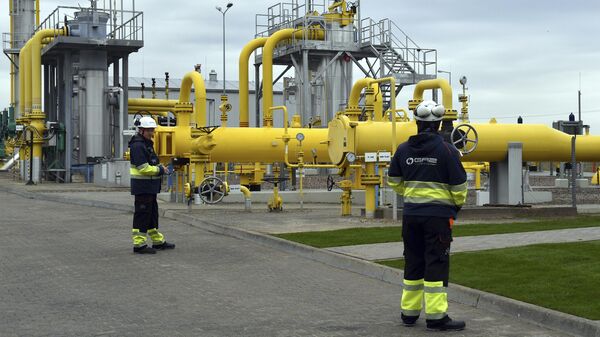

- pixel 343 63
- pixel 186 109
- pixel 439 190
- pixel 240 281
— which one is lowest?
pixel 240 281

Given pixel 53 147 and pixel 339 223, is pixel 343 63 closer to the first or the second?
pixel 53 147

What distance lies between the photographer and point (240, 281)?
9969 millimetres

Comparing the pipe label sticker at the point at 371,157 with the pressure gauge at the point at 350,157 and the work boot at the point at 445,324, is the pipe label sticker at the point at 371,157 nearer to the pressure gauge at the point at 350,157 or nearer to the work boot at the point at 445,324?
the pressure gauge at the point at 350,157

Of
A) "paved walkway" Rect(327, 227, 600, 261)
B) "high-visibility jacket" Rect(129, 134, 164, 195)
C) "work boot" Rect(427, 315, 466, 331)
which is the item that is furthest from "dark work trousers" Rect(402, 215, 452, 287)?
"high-visibility jacket" Rect(129, 134, 164, 195)

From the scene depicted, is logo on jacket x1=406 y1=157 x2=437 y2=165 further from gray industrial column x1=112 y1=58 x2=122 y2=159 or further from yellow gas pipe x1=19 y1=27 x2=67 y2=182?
yellow gas pipe x1=19 y1=27 x2=67 y2=182

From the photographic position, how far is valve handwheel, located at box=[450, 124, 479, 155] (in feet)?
57.2

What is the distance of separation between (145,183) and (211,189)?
805 centimetres

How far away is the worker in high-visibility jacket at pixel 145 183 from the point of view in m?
12.8

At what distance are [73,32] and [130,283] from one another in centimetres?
3350

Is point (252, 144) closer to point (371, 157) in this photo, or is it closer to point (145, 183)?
point (371, 157)

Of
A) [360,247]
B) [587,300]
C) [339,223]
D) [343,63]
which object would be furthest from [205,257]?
[343,63]

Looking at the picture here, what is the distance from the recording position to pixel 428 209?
7426mm

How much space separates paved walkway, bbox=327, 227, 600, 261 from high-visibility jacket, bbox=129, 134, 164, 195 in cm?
291

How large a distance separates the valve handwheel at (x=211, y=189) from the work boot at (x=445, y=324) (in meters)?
14.0
